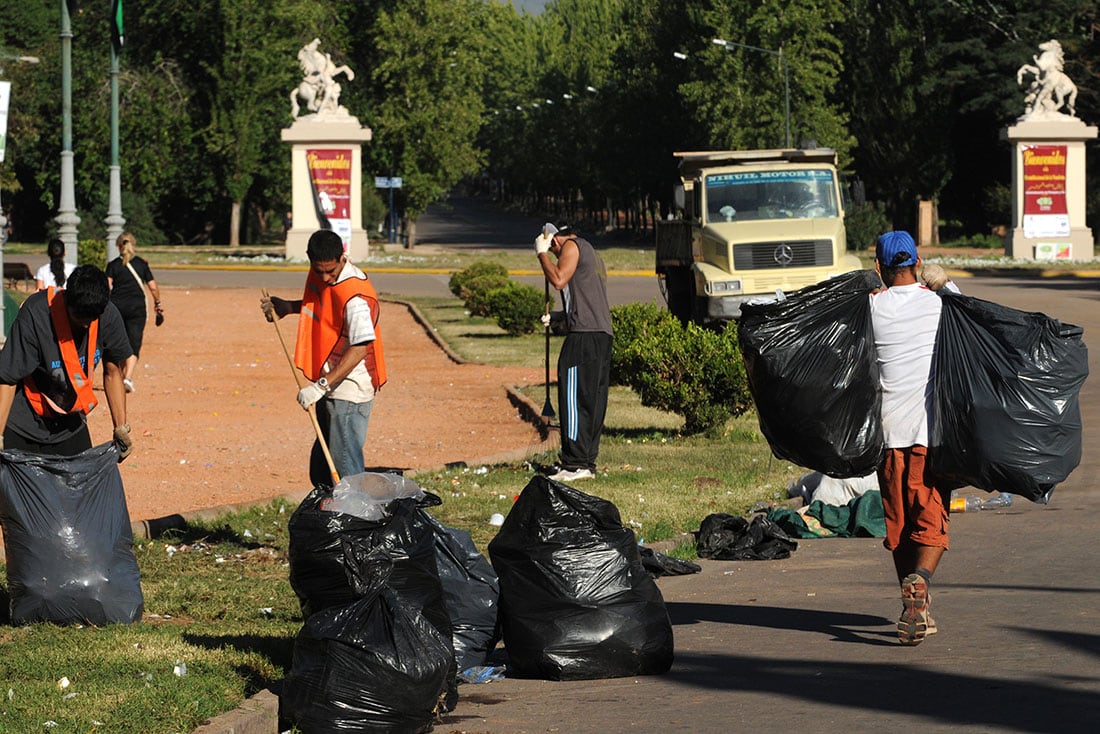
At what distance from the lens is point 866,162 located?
215 feet

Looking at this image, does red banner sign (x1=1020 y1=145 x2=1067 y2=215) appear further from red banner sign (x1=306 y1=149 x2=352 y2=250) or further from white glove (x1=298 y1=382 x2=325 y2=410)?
white glove (x1=298 y1=382 x2=325 y2=410)

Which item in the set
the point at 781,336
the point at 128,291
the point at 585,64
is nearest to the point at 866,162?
the point at 585,64

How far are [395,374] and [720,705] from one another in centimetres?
1505

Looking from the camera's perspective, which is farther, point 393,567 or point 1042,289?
point 1042,289

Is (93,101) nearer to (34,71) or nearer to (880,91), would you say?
(34,71)

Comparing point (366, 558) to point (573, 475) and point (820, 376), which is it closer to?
Result: point (820, 376)

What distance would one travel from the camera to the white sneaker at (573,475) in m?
11.8

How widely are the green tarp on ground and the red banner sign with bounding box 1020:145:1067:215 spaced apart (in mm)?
39344

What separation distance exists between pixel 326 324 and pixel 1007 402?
3.44 m

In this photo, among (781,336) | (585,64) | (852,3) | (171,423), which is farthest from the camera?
(585,64)

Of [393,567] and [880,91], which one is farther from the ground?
[880,91]

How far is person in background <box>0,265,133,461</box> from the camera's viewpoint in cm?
750

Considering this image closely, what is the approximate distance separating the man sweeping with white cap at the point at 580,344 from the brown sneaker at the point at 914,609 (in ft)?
15.8

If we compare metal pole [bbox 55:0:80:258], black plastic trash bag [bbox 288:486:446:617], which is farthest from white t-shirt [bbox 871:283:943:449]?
metal pole [bbox 55:0:80:258]
